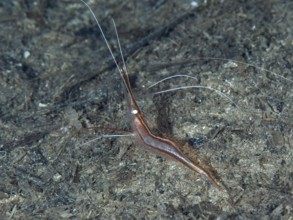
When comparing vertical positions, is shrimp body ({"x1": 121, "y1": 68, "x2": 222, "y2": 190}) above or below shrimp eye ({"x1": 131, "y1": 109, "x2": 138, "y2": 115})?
below

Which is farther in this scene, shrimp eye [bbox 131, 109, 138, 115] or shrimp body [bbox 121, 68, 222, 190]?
shrimp eye [bbox 131, 109, 138, 115]

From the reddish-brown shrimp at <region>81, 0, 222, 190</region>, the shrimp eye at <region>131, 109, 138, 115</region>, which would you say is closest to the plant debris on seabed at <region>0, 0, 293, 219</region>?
the reddish-brown shrimp at <region>81, 0, 222, 190</region>

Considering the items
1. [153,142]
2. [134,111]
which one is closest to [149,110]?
[134,111]

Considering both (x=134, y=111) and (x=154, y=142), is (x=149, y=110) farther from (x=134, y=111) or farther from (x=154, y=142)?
(x=154, y=142)

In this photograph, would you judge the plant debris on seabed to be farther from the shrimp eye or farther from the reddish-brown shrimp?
the shrimp eye

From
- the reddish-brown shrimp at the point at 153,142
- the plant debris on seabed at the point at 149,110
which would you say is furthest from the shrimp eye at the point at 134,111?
the plant debris on seabed at the point at 149,110

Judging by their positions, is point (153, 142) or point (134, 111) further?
point (134, 111)

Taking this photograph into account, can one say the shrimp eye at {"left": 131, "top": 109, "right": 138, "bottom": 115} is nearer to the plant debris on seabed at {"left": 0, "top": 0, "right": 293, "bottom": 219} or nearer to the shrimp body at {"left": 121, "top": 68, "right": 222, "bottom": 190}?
the shrimp body at {"left": 121, "top": 68, "right": 222, "bottom": 190}

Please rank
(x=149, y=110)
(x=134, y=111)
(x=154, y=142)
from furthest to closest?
(x=149, y=110), (x=134, y=111), (x=154, y=142)

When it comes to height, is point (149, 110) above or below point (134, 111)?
below

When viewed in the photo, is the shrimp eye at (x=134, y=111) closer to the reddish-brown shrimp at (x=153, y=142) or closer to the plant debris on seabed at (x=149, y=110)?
the reddish-brown shrimp at (x=153, y=142)

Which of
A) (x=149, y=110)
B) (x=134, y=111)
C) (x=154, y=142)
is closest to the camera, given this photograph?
(x=154, y=142)
